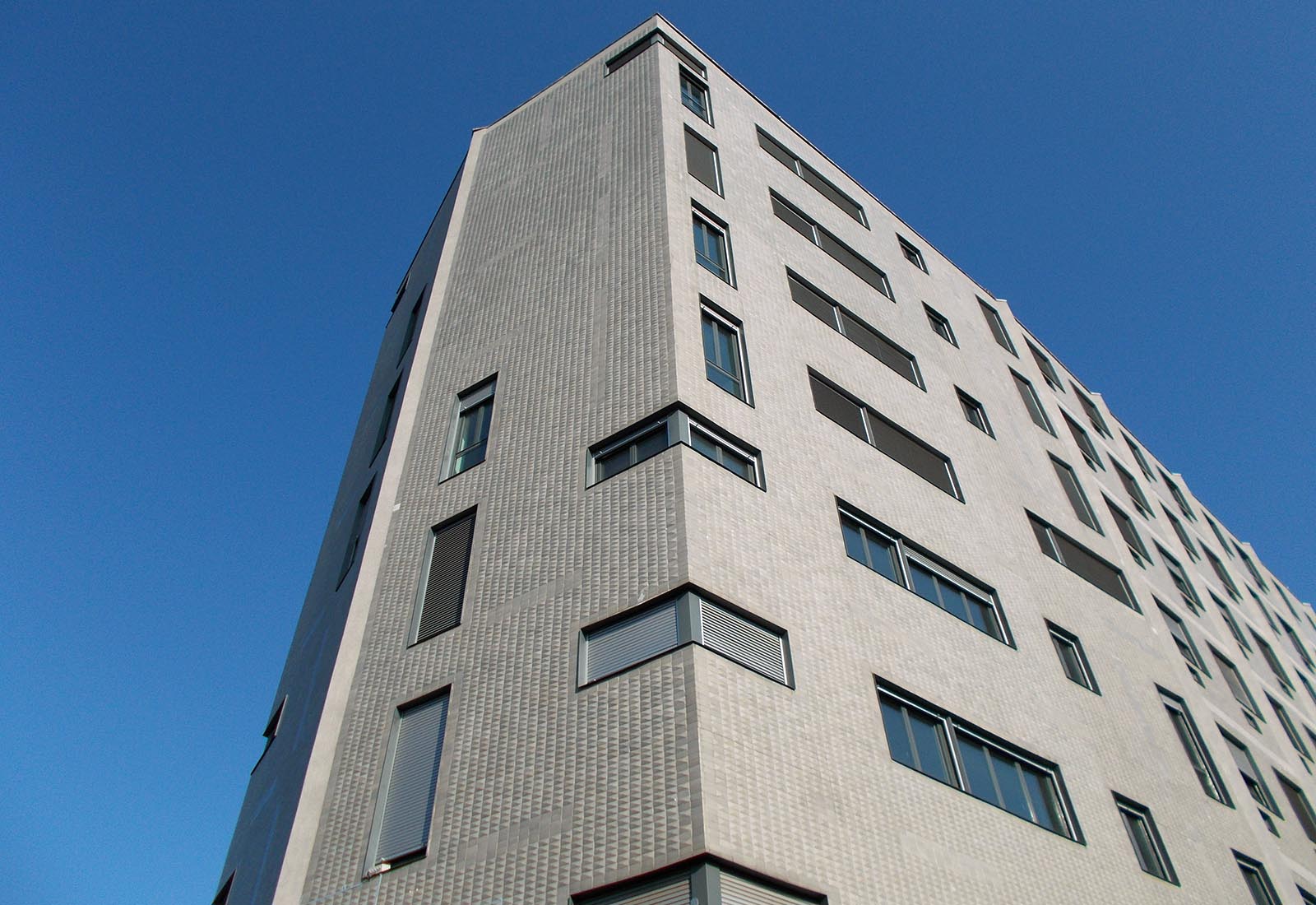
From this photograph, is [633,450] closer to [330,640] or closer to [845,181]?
[330,640]

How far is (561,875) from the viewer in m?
9.62

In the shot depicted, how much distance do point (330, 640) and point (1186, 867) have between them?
47.3 feet

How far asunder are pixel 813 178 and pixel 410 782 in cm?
1853

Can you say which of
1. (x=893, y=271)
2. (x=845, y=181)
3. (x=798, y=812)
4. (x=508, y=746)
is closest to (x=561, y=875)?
(x=508, y=746)

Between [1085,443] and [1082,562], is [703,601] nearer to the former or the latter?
[1082,562]

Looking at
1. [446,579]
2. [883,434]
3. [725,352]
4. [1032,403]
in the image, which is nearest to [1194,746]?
[883,434]

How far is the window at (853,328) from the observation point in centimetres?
1914

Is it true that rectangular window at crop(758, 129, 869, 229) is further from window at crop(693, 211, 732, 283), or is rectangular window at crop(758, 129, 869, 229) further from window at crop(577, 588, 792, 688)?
window at crop(577, 588, 792, 688)

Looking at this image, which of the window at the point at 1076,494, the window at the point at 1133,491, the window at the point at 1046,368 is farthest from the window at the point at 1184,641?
the window at the point at 1046,368

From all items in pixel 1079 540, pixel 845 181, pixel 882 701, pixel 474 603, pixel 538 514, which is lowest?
pixel 882 701

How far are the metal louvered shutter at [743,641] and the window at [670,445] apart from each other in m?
2.46

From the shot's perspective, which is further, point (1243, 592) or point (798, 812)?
point (1243, 592)

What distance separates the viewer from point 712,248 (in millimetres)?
17547

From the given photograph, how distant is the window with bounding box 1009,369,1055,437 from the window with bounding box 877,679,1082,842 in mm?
13333
